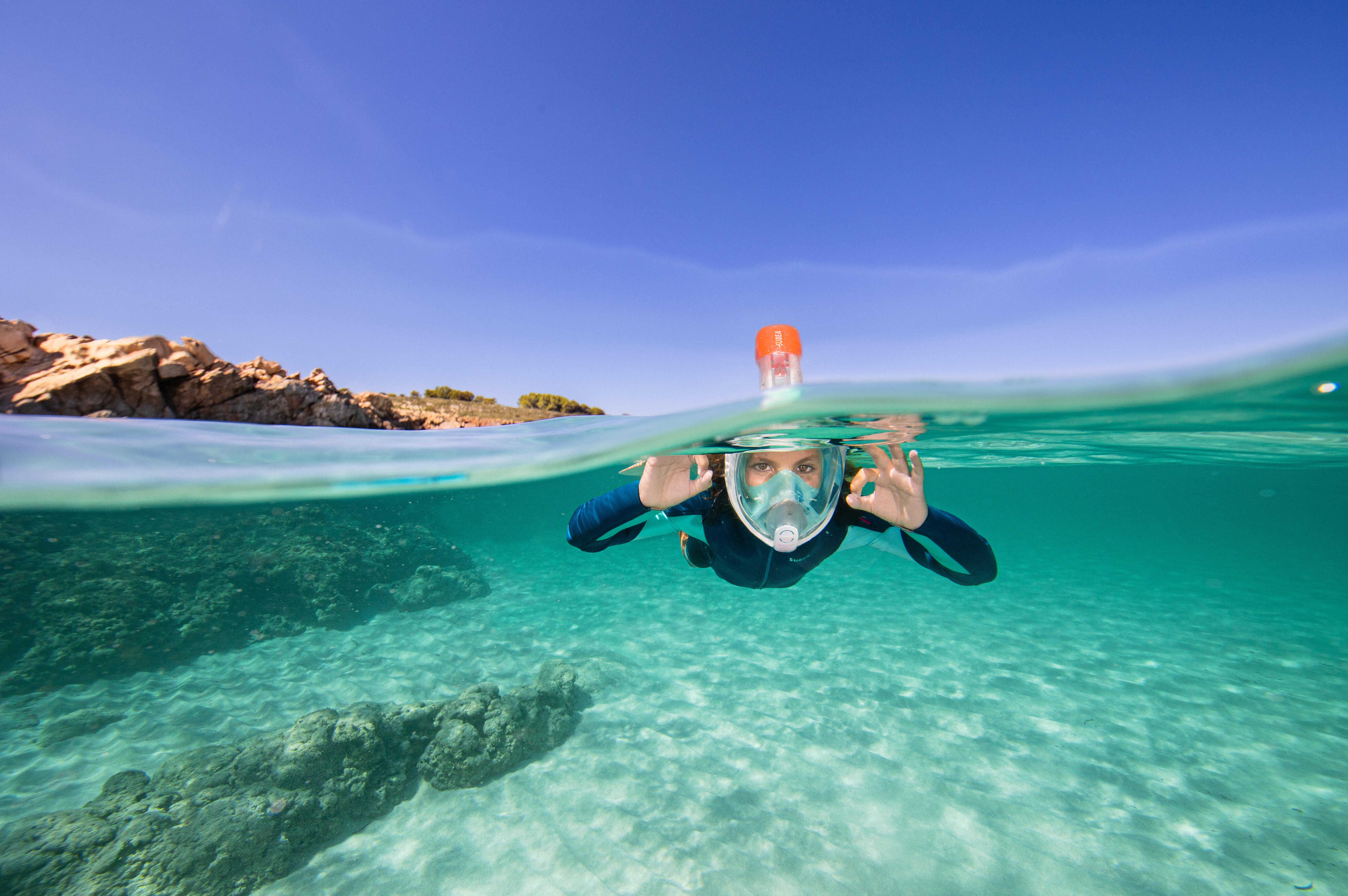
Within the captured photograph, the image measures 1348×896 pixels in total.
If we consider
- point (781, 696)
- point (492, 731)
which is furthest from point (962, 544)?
point (492, 731)

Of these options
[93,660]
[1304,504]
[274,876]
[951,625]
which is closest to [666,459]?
[274,876]

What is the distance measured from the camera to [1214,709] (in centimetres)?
860

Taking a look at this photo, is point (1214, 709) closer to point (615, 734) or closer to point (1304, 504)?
point (615, 734)

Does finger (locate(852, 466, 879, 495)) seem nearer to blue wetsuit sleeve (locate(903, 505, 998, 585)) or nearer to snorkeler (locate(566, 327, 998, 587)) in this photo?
snorkeler (locate(566, 327, 998, 587))

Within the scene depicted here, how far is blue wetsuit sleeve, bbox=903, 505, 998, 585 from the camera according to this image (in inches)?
167

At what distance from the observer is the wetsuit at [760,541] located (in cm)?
431

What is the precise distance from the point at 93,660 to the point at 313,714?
814 cm

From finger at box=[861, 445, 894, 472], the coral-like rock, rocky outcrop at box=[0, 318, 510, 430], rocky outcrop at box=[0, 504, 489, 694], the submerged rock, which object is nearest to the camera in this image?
finger at box=[861, 445, 894, 472]

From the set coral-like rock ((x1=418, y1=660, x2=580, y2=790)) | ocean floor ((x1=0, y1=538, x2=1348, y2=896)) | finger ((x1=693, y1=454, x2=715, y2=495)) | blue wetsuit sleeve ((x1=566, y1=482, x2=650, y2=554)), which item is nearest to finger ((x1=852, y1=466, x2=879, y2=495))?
finger ((x1=693, y1=454, x2=715, y2=495))

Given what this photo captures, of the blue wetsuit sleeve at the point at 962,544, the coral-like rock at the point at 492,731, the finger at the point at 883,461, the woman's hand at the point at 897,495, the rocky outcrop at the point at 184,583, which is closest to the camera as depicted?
the finger at the point at 883,461

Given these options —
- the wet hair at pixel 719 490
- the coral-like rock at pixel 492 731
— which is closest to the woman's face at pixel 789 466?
the wet hair at pixel 719 490

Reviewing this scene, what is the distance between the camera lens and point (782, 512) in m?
4.16

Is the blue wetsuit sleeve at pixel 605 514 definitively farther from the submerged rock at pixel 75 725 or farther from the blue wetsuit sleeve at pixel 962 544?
the submerged rock at pixel 75 725

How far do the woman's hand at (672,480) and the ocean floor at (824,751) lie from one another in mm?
4098
